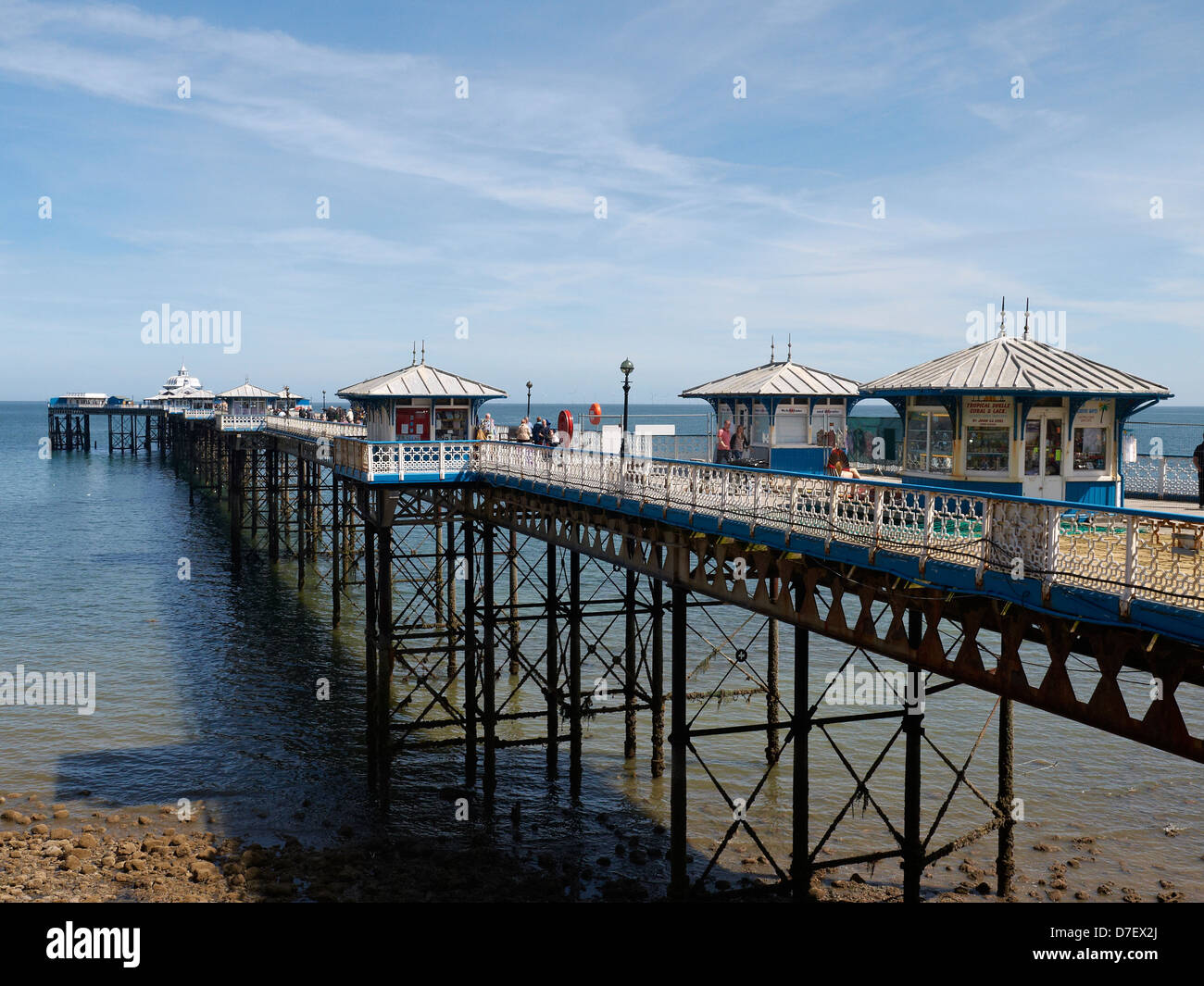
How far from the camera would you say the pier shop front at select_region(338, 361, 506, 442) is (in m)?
26.3

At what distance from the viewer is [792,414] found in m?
22.1

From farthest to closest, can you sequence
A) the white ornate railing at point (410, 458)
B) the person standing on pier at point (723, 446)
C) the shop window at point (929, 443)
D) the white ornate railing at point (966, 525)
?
the white ornate railing at point (410, 458) < the person standing on pier at point (723, 446) < the shop window at point (929, 443) < the white ornate railing at point (966, 525)

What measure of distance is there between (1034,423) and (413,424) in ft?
53.9

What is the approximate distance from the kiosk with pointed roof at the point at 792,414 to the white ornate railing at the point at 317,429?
52.9ft

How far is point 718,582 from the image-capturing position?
15180mm

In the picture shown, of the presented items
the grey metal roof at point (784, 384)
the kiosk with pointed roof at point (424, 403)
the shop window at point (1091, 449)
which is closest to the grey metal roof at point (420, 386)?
the kiosk with pointed roof at point (424, 403)

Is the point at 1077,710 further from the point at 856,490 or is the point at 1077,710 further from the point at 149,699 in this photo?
the point at 149,699

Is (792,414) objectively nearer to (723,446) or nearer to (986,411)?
(723,446)

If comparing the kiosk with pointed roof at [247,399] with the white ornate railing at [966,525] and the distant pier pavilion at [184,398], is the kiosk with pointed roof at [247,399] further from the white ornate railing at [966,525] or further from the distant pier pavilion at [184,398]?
the white ornate railing at [966,525]

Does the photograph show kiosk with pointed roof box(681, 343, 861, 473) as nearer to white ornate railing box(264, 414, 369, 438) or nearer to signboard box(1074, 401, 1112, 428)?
signboard box(1074, 401, 1112, 428)

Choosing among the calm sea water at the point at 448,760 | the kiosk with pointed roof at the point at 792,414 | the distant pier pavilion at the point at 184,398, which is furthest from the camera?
the distant pier pavilion at the point at 184,398

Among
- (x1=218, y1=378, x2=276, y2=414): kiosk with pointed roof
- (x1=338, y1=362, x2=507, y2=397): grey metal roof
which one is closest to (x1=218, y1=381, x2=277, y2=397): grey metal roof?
(x1=218, y1=378, x2=276, y2=414): kiosk with pointed roof

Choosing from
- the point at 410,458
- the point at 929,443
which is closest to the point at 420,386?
the point at 410,458

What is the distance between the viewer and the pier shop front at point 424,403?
26328mm
